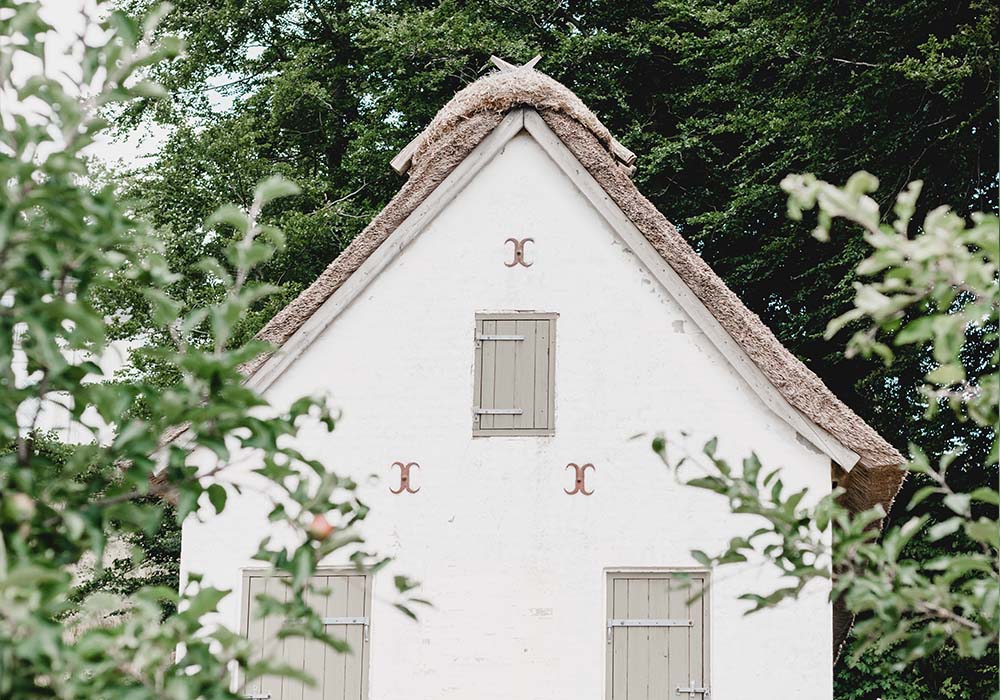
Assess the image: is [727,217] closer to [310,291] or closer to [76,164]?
[310,291]

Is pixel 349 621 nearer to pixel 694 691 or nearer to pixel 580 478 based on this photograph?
pixel 580 478

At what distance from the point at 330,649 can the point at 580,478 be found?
2.33m

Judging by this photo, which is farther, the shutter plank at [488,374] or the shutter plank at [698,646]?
the shutter plank at [488,374]

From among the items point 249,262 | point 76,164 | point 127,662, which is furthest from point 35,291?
point 127,662

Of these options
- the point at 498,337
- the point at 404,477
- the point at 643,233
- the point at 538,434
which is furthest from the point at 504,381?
the point at 643,233

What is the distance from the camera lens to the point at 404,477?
1091 centimetres

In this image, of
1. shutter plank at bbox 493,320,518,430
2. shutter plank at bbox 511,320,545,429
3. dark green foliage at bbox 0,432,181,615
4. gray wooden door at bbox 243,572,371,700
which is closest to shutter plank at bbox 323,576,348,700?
gray wooden door at bbox 243,572,371,700

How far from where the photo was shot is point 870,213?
3.34 m

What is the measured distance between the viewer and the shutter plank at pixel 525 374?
10953 millimetres

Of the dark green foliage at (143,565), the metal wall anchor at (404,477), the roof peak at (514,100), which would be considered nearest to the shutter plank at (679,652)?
the metal wall anchor at (404,477)

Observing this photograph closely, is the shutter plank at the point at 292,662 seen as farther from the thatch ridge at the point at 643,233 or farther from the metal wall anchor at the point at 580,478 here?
the metal wall anchor at the point at 580,478

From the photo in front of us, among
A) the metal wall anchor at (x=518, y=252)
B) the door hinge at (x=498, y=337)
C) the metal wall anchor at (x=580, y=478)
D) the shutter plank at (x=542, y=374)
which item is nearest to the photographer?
the metal wall anchor at (x=580, y=478)

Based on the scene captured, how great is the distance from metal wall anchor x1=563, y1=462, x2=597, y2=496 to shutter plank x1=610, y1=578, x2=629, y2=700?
861 millimetres

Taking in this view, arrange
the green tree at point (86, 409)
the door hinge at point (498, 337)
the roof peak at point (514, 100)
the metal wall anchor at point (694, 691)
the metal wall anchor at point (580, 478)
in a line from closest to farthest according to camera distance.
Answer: the green tree at point (86, 409)
the metal wall anchor at point (694, 691)
the metal wall anchor at point (580, 478)
the door hinge at point (498, 337)
the roof peak at point (514, 100)
